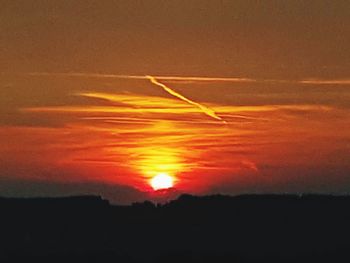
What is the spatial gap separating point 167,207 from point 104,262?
9.98 metres

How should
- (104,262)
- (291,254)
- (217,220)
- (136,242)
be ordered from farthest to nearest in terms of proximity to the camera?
(217,220) < (136,242) < (291,254) < (104,262)

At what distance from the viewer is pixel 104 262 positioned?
3253 cm

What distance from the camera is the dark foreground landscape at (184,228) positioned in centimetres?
3612

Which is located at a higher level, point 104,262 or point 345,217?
point 345,217

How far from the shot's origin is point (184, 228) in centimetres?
4088

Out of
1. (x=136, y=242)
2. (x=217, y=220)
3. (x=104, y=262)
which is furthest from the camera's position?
(x=217, y=220)

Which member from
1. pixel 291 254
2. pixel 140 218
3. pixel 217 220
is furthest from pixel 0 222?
pixel 291 254

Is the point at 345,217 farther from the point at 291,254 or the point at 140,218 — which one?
the point at 140,218

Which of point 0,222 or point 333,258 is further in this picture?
point 0,222

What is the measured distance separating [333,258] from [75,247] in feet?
25.5

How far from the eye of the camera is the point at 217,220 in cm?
4109

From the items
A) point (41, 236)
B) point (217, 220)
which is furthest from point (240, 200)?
point (41, 236)

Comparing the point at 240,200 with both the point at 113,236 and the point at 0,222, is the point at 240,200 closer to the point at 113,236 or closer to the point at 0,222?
the point at 113,236

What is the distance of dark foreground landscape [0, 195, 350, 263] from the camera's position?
3612 cm
